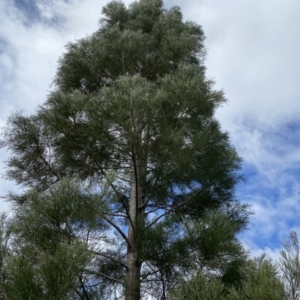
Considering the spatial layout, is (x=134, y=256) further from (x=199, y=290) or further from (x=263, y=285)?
(x=263, y=285)

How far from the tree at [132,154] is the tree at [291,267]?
4.11 ft

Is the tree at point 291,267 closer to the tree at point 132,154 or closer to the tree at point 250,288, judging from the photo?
the tree at point 250,288

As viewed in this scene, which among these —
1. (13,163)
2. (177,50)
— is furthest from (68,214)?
(177,50)

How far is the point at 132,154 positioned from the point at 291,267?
2.20m

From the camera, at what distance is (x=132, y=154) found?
4863mm

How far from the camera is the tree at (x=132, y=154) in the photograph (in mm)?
4578

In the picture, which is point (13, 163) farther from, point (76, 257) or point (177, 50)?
point (177, 50)

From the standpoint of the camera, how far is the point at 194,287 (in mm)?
3607

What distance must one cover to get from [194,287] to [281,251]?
0.84 meters

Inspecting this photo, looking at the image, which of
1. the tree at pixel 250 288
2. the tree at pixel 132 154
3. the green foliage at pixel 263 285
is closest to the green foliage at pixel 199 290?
the tree at pixel 250 288

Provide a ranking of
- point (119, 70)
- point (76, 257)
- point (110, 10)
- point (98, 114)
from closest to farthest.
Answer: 1. point (76, 257)
2. point (98, 114)
3. point (119, 70)
4. point (110, 10)

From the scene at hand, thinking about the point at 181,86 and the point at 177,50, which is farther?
the point at 177,50

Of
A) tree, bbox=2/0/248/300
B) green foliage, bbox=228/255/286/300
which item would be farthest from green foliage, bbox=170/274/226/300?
tree, bbox=2/0/248/300

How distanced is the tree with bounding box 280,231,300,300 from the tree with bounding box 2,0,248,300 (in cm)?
125
